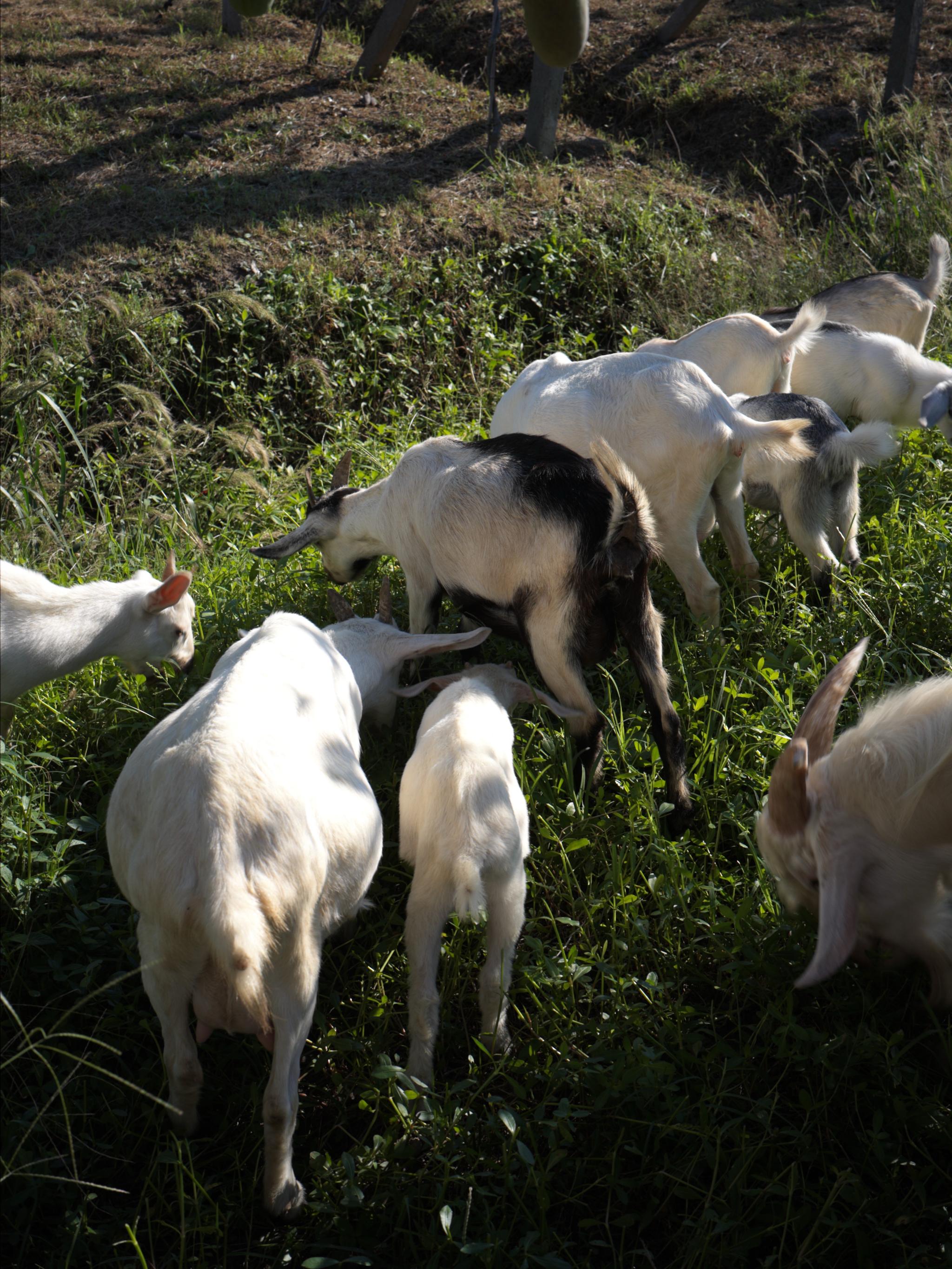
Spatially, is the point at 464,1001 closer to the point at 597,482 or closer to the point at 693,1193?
the point at 693,1193

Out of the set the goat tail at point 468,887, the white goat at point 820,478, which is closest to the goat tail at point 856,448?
the white goat at point 820,478

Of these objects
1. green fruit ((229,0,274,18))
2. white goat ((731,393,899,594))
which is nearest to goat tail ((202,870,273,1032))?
green fruit ((229,0,274,18))

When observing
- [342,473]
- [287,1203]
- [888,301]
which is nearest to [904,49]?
[888,301]

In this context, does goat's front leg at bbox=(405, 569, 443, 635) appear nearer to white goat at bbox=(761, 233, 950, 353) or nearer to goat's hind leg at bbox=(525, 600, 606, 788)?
goat's hind leg at bbox=(525, 600, 606, 788)

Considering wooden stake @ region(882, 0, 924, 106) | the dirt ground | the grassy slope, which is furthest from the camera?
wooden stake @ region(882, 0, 924, 106)

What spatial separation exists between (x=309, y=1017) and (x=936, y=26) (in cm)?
1258

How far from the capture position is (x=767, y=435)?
12.5ft

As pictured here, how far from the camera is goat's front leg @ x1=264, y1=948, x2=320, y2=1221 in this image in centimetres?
218

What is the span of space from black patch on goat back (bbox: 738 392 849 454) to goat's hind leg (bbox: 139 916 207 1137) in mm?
3152

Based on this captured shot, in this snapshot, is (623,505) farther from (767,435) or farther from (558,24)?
(558,24)

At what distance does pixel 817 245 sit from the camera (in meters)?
7.54

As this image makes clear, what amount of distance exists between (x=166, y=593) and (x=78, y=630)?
0.34 m

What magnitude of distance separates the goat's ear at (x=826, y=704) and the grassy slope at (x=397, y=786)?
0.56 meters

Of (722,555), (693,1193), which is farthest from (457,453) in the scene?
(693,1193)
